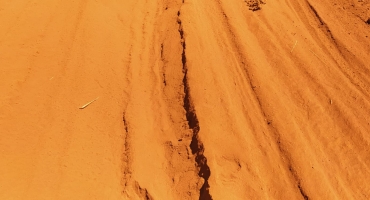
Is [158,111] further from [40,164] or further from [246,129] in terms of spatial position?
[40,164]

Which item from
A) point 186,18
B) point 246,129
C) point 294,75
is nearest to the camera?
point 246,129

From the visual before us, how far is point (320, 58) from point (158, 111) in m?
2.04

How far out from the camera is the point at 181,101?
11.1 feet

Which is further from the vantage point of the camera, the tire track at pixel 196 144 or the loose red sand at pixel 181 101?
the loose red sand at pixel 181 101

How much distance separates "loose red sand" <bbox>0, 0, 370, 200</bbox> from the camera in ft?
9.37

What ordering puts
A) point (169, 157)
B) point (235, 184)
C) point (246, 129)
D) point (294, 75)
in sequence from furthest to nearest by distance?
point (294, 75)
point (246, 129)
point (169, 157)
point (235, 184)

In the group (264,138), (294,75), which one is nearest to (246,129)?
(264,138)

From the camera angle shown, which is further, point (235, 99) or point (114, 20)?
point (114, 20)

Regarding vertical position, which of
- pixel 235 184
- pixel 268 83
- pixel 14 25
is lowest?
pixel 235 184

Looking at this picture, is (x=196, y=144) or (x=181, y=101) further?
(x=181, y=101)

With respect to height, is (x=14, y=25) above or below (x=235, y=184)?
above

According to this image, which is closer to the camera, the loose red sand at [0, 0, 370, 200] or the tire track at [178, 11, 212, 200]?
the tire track at [178, 11, 212, 200]

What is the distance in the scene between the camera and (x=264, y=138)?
3.17m

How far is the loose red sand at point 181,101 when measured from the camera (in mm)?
2855
